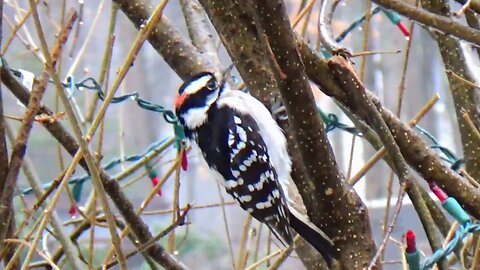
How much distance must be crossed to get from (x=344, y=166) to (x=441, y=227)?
79cm

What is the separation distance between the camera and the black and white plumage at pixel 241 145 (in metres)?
0.99

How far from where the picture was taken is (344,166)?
1.80 meters

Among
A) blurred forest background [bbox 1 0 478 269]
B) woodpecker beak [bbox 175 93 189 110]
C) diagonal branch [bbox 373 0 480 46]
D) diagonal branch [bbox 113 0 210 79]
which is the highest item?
diagonal branch [bbox 373 0 480 46]

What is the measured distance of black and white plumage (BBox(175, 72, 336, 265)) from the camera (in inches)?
39.0

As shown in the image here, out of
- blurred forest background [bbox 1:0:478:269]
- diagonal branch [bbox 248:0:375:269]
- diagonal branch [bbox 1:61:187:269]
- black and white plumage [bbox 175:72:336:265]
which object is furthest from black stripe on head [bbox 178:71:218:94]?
blurred forest background [bbox 1:0:478:269]

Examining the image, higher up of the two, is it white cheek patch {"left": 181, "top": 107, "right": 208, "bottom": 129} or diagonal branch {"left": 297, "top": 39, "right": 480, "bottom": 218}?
diagonal branch {"left": 297, "top": 39, "right": 480, "bottom": 218}

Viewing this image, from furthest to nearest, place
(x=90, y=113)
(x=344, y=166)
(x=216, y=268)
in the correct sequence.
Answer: (x=216, y=268) < (x=344, y=166) < (x=90, y=113)

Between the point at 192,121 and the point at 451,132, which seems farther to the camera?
the point at 451,132

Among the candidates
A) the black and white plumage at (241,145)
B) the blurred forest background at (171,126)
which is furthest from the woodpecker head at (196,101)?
the blurred forest background at (171,126)

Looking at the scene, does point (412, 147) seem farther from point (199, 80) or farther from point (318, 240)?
point (199, 80)

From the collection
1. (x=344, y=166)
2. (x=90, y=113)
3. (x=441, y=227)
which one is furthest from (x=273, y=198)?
(x=344, y=166)

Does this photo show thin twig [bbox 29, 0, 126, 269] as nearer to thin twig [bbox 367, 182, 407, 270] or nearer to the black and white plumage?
thin twig [bbox 367, 182, 407, 270]

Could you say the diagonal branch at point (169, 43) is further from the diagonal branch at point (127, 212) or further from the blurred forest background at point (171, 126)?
the blurred forest background at point (171, 126)

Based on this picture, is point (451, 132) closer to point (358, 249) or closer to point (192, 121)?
point (192, 121)
